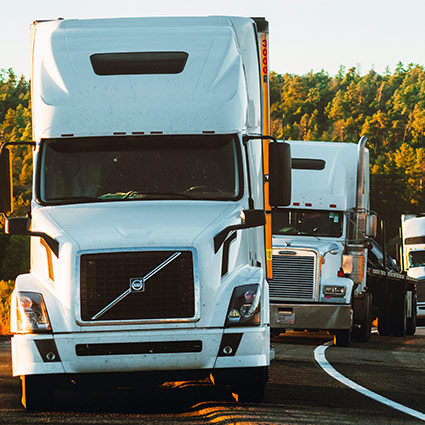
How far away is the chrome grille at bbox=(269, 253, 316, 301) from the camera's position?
22797 millimetres

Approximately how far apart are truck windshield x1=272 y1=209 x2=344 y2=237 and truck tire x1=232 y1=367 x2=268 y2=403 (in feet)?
39.6

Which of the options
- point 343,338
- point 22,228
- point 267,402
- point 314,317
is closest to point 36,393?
point 22,228

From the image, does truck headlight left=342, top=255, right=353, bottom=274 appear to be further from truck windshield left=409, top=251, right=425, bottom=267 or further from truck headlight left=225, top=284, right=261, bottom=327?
truck windshield left=409, top=251, right=425, bottom=267

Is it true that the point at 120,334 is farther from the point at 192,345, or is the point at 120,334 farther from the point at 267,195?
the point at 267,195

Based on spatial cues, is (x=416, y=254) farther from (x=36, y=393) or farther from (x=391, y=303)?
(x=36, y=393)

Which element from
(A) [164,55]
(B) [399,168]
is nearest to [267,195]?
(A) [164,55]

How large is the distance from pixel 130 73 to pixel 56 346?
2.99 meters

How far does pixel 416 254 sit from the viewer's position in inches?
1492

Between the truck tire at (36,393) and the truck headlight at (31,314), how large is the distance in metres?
0.51

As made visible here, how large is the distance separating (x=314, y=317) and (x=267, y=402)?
36.6ft

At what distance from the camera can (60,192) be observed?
11.3 metres

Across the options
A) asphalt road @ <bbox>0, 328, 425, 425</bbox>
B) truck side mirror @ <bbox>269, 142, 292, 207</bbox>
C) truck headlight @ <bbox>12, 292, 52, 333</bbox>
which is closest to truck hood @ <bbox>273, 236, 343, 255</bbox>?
asphalt road @ <bbox>0, 328, 425, 425</bbox>

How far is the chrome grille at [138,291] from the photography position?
34.2ft

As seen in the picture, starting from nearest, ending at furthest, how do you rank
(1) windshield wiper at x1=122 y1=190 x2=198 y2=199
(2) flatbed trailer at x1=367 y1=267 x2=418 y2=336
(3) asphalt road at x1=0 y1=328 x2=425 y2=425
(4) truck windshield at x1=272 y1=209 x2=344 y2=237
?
(3) asphalt road at x1=0 y1=328 x2=425 y2=425 < (1) windshield wiper at x1=122 y1=190 x2=198 y2=199 < (4) truck windshield at x1=272 y1=209 x2=344 y2=237 < (2) flatbed trailer at x1=367 y1=267 x2=418 y2=336
